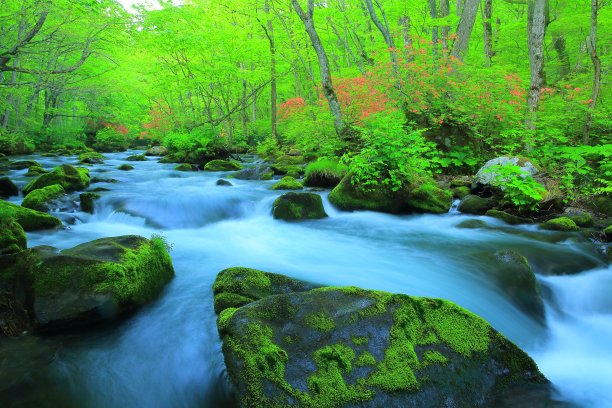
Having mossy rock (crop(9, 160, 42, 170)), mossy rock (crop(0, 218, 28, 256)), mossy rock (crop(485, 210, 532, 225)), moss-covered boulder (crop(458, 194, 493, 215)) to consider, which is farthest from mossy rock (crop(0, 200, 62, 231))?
mossy rock (crop(9, 160, 42, 170))

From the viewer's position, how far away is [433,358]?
2.44 metres

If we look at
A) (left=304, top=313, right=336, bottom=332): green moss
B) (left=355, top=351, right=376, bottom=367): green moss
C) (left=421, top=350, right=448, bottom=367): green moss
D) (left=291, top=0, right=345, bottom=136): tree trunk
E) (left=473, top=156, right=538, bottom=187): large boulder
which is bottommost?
(left=355, top=351, right=376, bottom=367): green moss

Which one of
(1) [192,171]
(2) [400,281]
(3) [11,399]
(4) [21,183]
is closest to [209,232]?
(2) [400,281]

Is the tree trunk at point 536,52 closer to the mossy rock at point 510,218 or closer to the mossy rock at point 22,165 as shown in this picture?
the mossy rock at point 510,218

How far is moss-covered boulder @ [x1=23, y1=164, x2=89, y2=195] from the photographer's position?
8695mm

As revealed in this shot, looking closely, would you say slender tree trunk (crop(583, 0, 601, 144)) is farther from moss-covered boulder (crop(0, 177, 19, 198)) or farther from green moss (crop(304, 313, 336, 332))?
moss-covered boulder (crop(0, 177, 19, 198))

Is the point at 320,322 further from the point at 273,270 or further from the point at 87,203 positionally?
the point at 87,203

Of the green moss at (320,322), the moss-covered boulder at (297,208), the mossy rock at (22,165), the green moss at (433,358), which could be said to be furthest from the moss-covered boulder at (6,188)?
the green moss at (433,358)

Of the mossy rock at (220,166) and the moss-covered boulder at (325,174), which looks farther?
the mossy rock at (220,166)

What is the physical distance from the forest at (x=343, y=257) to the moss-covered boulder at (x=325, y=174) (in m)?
0.04

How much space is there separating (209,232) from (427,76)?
24.9ft

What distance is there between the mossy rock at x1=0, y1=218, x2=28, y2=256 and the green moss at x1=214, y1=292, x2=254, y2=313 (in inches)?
89.1

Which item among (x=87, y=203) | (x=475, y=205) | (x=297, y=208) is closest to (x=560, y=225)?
(x=475, y=205)

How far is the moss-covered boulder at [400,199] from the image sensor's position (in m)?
8.15
